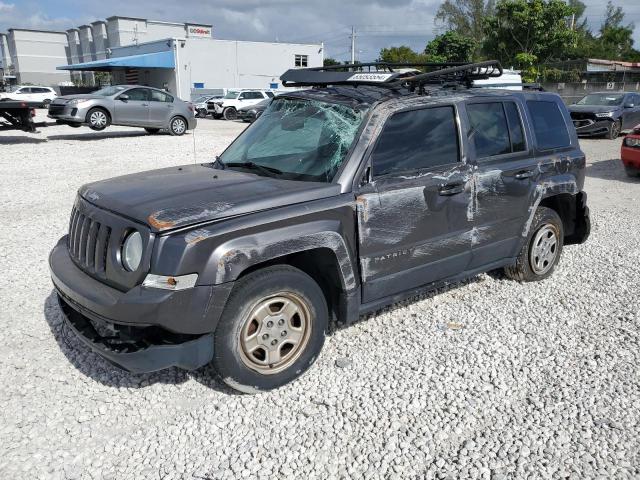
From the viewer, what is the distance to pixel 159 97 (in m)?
18.4

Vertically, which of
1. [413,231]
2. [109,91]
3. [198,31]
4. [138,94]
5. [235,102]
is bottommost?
[413,231]

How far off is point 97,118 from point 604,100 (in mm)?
16728

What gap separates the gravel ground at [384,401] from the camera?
2.85 metres

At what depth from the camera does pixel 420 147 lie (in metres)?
4.02

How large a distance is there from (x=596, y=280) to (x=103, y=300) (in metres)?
4.65

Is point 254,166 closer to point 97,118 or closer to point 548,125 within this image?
point 548,125

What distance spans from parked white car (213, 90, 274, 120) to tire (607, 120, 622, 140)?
56.7 feet

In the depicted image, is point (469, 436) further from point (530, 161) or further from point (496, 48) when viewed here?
point (496, 48)

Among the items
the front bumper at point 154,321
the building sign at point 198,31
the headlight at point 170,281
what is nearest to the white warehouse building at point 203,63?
the building sign at point 198,31

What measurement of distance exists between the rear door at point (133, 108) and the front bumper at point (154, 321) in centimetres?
1557

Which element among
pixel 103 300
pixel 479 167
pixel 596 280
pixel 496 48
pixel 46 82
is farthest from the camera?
pixel 46 82

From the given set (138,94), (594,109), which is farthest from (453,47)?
(138,94)

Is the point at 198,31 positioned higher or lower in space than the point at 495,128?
higher

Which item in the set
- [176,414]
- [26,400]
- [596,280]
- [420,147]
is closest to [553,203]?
[596,280]
